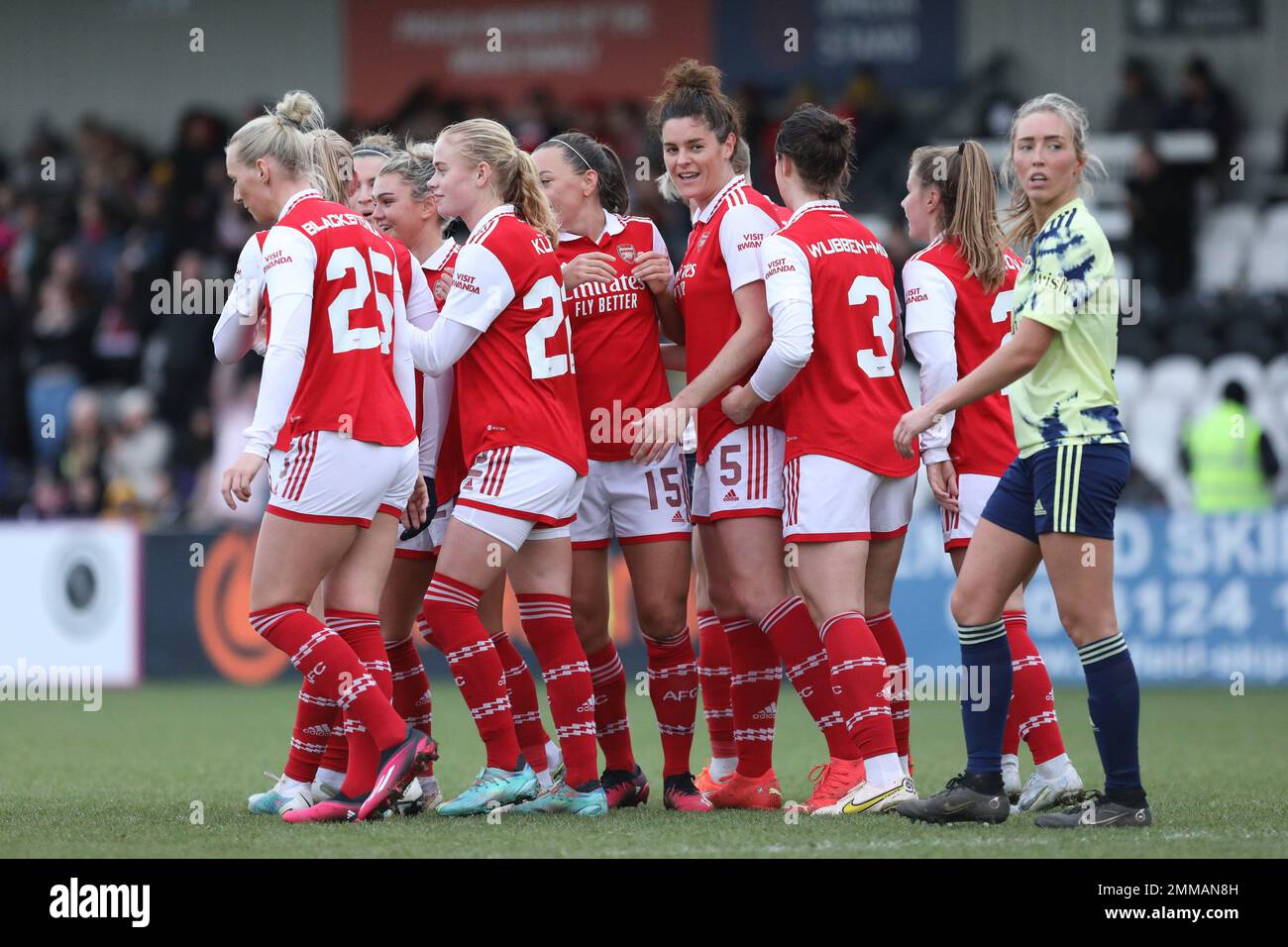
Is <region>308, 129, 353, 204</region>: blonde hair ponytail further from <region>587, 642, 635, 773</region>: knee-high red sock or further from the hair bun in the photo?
<region>587, 642, 635, 773</region>: knee-high red sock

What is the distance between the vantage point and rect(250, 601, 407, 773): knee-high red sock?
17.9 feet

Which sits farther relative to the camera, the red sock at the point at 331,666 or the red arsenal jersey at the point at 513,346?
the red arsenal jersey at the point at 513,346

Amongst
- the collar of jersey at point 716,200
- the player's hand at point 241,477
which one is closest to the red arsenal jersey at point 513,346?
the collar of jersey at point 716,200

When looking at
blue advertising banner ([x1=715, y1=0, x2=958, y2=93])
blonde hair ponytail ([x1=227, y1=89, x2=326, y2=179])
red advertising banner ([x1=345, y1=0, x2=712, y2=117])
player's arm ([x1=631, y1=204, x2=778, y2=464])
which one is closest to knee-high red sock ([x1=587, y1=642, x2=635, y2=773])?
player's arm ([x1=631, y1=204, x2=778, y2=464])

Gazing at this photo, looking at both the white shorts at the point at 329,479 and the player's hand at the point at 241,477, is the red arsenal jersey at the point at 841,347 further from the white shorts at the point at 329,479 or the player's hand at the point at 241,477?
the player's hand at the point at 241,477

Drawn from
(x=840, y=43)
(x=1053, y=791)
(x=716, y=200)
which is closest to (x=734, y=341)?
(x=716, y=200)

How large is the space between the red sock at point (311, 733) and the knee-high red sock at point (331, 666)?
473 mm

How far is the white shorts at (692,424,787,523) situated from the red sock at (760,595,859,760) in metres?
0.35

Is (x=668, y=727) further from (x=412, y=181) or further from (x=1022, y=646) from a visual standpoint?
(x=412, y=181)

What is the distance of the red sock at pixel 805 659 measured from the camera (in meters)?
5.88

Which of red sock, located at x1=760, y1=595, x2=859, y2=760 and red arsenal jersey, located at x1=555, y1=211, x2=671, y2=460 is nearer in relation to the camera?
red sock, located at x1=760, y1=595, x2=859, y2=760

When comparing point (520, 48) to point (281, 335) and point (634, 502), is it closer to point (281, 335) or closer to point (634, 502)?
point (634, 502)

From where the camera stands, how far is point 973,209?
6.18 metres

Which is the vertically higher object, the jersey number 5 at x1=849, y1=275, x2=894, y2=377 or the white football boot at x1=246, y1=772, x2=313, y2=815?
the jersey number 5 at x1=849, y1=275, x2=894, y2=377
